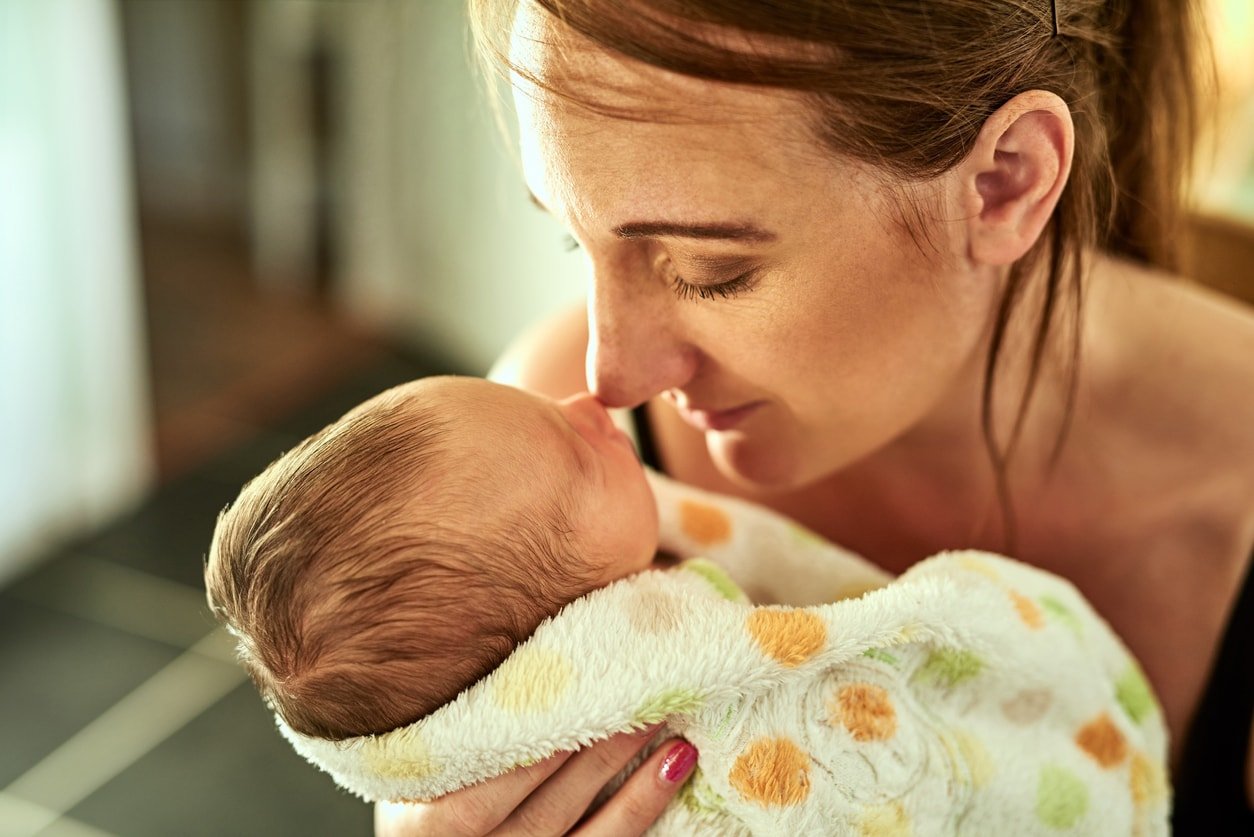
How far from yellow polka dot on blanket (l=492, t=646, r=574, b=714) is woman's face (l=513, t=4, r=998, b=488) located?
248 millimetres

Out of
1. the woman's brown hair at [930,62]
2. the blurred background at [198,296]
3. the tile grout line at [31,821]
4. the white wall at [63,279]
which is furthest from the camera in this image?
the white wall at [63,279]

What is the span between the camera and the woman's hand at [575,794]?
885mm

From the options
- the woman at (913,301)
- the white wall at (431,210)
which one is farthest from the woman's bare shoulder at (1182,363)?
the white wall at (431,210)

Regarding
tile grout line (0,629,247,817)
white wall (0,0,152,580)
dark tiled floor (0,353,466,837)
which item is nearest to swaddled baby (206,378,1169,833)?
dark tiled floor (0,353,466,837)

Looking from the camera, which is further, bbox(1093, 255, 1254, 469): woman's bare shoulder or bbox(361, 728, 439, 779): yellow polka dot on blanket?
bbox(1093, 255, 1254, 469): woman's bare shoulder

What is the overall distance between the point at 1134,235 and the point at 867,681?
0.73m

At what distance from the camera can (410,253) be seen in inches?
127

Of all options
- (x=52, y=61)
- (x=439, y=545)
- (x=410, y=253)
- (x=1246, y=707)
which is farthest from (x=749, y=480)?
(x=410, y=253)

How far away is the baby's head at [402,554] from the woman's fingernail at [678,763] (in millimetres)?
143

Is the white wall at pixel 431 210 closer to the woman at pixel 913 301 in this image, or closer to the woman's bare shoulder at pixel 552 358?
the woman's bare shoulder at pixel 552 358

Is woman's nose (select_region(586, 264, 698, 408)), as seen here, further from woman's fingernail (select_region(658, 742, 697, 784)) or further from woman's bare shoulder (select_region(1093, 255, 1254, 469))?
woman's bare shoulder (select_region(1093, 255, 1254, 469))

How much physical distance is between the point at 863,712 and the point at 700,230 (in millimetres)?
404

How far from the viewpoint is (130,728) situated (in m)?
1.99

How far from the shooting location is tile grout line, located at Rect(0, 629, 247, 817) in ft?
6.14
